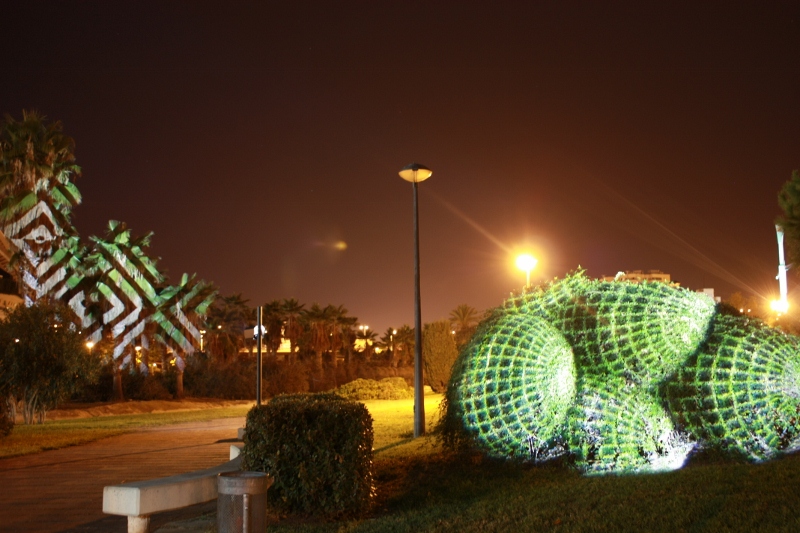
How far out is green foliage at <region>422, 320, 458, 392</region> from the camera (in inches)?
1069

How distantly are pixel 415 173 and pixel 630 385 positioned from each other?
21.2 feet

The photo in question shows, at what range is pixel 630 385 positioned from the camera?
789 cm

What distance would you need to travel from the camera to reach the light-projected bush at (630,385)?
743 cm

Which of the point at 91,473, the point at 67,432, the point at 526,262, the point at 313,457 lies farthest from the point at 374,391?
the point at 313,457

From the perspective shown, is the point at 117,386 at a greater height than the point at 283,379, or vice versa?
the point at 283,379

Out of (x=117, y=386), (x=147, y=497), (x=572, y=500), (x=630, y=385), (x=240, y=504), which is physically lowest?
(x=572, y=500)

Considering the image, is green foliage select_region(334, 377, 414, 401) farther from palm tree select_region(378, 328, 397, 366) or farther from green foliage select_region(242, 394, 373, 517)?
palm tree select_region(378, 328, 397, 366)

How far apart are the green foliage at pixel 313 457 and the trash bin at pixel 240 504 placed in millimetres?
1782

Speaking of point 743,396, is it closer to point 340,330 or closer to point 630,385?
point 630,385

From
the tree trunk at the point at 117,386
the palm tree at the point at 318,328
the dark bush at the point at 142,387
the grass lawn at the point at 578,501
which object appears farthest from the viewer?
the palm tree at the point at 318,328

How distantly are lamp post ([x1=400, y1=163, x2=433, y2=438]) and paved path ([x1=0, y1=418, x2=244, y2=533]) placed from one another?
343 cm

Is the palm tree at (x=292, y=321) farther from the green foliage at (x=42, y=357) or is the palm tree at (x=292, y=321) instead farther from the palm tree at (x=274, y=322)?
the green foliage at (x=42, y=357)

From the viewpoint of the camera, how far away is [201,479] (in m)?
6.38

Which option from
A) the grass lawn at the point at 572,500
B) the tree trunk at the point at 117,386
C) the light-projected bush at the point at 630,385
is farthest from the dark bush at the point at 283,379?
the light-projected bush at the point at 630,385
